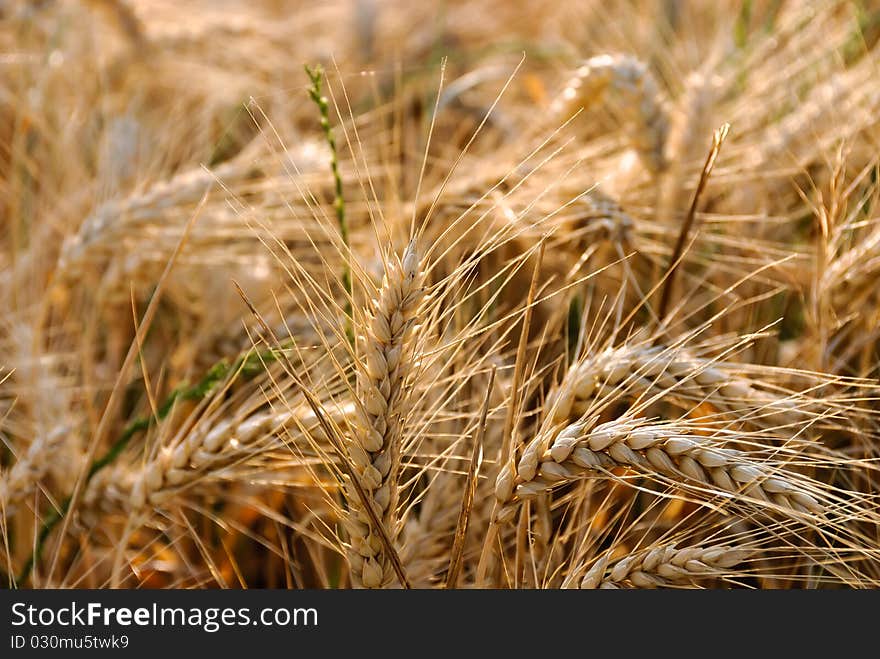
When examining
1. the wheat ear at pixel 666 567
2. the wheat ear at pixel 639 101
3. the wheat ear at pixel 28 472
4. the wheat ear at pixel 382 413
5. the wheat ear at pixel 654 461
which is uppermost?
the wheat ear at pixel 639 101

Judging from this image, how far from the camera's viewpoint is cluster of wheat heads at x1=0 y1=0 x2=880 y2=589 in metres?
0.89

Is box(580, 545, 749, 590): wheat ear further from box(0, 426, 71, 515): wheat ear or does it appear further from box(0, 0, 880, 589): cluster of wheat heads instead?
box(0, 426, 71, 515): wheat ear

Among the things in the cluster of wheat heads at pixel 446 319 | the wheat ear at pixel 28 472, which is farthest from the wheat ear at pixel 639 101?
the wheat ear at pixel 28 472

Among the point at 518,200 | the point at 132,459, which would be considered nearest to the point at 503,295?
the point at 518,200

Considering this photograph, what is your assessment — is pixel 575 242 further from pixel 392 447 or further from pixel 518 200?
pixel 392 447

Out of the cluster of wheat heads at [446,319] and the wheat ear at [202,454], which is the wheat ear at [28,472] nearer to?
the cluster of wheat heads at [446,319]

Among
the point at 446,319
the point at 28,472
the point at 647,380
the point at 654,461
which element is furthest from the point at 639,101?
the point at 28,472

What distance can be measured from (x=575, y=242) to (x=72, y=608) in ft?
2.68

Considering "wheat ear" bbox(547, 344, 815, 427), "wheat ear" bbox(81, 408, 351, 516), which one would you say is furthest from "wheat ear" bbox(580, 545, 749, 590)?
"wheat ear" bbox(81, 408, 351, 516)

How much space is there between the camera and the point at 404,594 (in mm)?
895

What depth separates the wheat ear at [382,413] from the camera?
845 millimetres

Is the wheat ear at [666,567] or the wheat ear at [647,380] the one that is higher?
the wheat ear at [647,380]

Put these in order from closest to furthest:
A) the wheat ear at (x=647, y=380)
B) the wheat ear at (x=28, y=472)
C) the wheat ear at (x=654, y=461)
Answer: the wheat ear at (x=654, y=461)
the wheat ear at (x=647, y=380)
the wheat ear at (x=28, y=472)

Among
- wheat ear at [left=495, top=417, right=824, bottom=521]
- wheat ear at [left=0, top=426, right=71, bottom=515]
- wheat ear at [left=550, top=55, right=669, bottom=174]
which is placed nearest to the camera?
wheat ear at [left=495, top=417, right=824, bottom=521]
